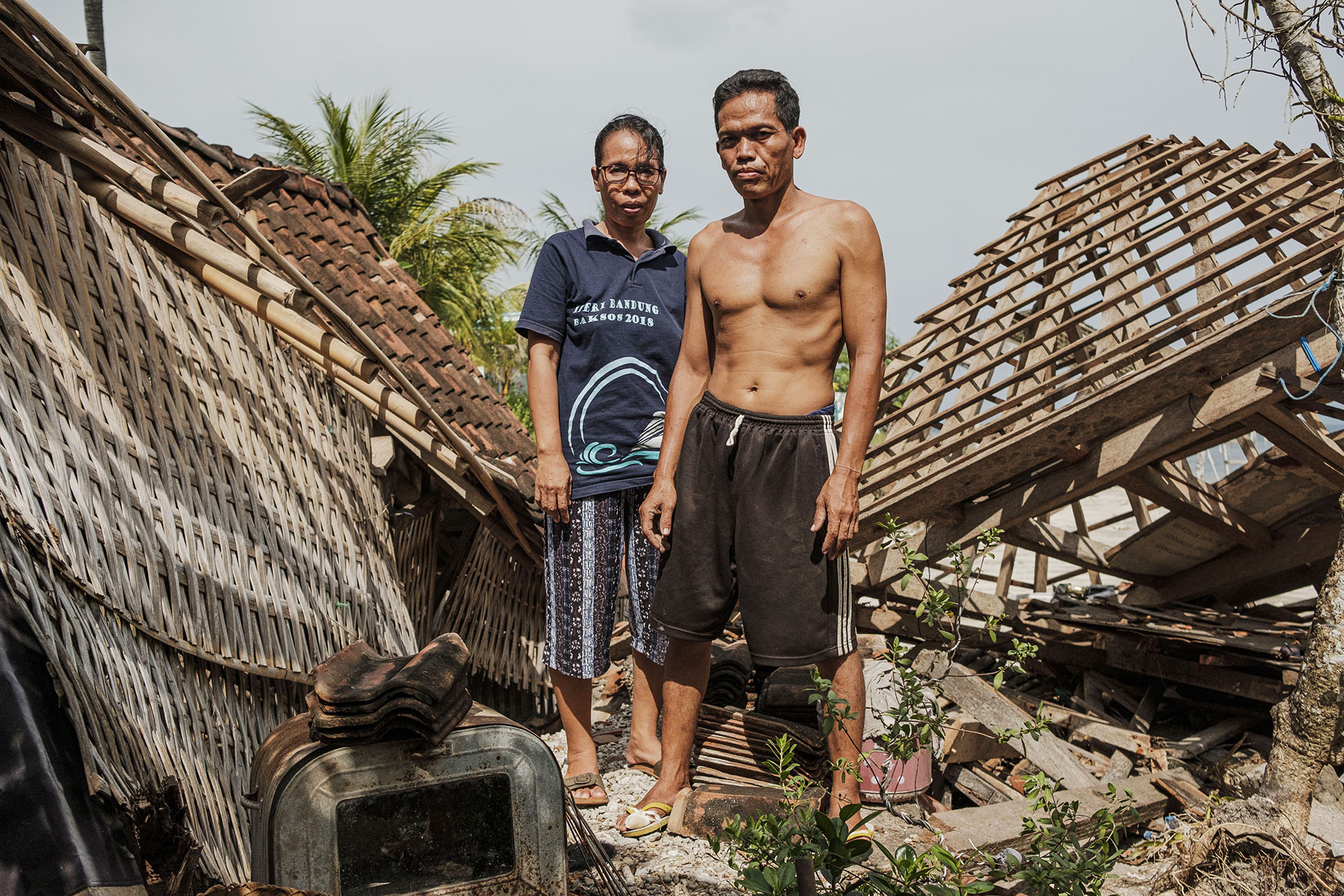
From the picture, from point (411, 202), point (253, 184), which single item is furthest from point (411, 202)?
point (253, 184)

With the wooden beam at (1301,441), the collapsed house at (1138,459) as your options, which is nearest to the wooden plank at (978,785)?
the collapsed house at (1138,459)

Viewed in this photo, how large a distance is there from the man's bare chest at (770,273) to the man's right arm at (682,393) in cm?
7

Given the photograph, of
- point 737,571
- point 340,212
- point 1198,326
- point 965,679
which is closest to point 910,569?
point 737,571

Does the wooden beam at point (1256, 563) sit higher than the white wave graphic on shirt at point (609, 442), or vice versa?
the white wave graphic on shirt at point (609, 442)

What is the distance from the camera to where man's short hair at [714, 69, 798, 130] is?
10.4 ft

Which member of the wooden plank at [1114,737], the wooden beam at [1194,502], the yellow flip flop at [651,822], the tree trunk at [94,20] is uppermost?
the tree trunk at [94,20]

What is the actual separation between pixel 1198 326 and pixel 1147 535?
86.3 inches

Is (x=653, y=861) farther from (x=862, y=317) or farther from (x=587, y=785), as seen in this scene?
(x=862, y=317)

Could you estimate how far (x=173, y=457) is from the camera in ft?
9.77

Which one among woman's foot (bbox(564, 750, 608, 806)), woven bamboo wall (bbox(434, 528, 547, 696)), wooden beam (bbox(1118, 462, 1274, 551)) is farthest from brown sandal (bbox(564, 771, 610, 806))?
wooden beam (bbox(1118, 462, 1274, 551))

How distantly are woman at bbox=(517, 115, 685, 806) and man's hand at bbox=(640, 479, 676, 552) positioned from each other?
29cm

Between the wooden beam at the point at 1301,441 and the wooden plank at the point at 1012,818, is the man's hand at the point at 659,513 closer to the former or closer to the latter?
the wooden plank at the point at 1012,818

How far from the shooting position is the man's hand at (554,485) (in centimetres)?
357

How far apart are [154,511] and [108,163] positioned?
97 centimetres
